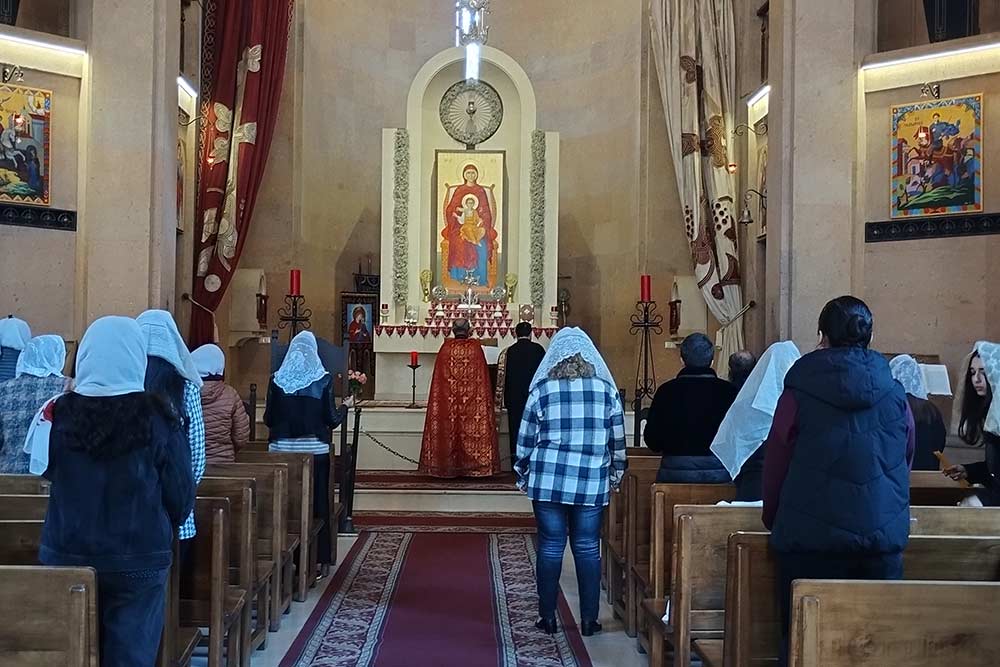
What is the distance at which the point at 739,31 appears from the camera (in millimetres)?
11570

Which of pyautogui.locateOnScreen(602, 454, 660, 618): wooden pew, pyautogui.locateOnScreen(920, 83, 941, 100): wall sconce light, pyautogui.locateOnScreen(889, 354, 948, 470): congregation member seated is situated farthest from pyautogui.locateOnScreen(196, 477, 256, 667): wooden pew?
pyautogui.locateOnScreen(920, 83, 941, 100): wall sconce light

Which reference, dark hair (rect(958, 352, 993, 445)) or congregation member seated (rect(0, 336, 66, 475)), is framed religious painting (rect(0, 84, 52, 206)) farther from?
dark hair (rect(958, 352, 993, 445))

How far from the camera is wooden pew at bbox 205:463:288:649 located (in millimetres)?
5117

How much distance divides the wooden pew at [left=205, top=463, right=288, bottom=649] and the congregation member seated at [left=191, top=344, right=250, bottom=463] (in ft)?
1.18

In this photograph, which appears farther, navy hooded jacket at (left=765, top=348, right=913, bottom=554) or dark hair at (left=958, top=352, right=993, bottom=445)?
dark hair at (left=958, top=352, right=993, bottom=445)

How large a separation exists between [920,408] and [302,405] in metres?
3.87

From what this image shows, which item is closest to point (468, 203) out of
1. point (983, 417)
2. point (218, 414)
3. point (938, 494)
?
point (218, 414)

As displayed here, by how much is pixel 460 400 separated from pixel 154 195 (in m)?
3.41

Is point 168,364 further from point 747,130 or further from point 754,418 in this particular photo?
point 747,130

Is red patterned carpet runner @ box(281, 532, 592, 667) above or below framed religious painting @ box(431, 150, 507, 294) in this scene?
below

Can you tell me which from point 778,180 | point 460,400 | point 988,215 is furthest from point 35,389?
point 988,215

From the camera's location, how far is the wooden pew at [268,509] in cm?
512

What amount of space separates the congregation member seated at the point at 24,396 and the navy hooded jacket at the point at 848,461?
12.2 feet

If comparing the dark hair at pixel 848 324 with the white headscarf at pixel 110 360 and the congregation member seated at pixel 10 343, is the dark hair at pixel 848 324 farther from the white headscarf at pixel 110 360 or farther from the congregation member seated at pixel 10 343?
the congregation member seated at pixel 10 343
